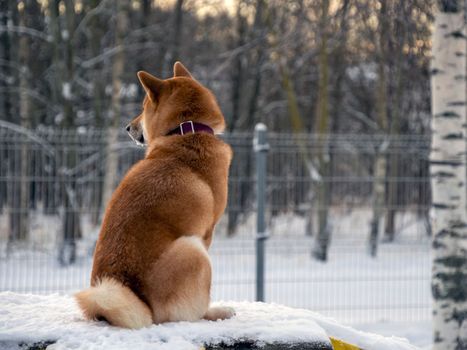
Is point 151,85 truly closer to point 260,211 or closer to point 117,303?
point 117,303

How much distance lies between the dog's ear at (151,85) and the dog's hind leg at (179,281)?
32.9 inches

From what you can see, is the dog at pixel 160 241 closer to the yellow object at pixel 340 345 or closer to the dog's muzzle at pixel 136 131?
the dog's muzzle at pixel 136 131

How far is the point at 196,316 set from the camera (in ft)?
11.5

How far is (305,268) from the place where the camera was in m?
9.03

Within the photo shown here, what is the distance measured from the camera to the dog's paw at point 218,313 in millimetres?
3660

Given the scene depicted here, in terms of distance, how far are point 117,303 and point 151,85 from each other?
116 cm

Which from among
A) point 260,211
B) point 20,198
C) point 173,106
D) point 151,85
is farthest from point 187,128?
point 20,198

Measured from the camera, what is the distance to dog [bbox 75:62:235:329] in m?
3.30

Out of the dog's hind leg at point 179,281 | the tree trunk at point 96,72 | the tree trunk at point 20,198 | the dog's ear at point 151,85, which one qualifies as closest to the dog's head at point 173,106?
the dog's ear at point 151,85

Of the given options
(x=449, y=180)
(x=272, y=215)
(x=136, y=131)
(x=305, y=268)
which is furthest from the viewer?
(x=305, y=268)

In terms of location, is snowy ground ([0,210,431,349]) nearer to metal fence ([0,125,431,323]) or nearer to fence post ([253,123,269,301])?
metal fence ([0,125,431,323])

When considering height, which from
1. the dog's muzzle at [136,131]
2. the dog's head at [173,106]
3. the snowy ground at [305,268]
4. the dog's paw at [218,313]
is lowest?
the snowy ground at [305,268]

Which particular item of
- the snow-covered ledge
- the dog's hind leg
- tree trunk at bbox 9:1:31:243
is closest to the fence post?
tree trunk at bbox 9:1:31:243

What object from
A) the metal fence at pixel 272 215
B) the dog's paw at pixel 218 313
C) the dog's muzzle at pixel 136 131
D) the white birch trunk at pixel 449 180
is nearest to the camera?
the dog's paw at pixel 218 313
